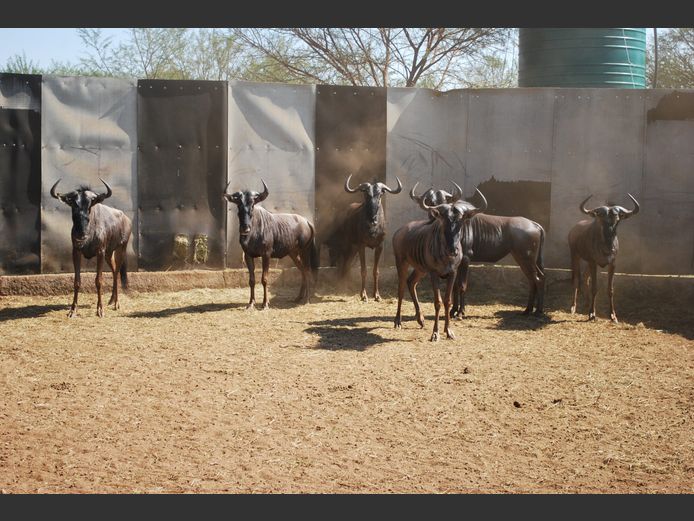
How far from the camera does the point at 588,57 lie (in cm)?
1656

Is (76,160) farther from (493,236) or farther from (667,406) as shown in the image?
(667,406)

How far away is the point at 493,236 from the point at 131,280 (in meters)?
6.08

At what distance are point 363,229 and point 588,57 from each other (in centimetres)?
629

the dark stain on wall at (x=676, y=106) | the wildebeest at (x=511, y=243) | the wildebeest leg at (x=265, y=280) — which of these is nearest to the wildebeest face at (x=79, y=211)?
the wildebeest leg at (x=265, y=280)

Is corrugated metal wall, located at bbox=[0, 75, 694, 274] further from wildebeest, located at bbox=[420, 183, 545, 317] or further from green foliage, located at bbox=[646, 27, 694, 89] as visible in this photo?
green foliage, located at bbox=[646, 27, 694, 89]

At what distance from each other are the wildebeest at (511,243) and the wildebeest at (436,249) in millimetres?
1282

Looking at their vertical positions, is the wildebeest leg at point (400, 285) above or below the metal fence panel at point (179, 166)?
below

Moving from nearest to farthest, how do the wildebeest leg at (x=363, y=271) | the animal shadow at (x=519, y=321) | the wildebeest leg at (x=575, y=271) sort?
the animal shadow at (x=519, y=321)
the wildebeest leg at (x=575, y=271)
the wildebeest leg at (x=363, y=271)

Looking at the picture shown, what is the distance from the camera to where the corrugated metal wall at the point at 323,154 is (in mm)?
13727

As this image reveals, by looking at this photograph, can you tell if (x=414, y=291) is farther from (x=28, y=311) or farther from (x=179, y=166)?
(x=28, y=311)

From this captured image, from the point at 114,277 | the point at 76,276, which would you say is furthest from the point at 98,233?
the point at 114,277

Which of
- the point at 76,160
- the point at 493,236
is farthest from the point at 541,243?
the point at 76,160

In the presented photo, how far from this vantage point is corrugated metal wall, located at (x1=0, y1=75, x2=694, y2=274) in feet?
45.0

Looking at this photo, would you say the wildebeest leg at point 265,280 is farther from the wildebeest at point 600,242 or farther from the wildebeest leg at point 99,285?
the wildebeest at point 600,242
